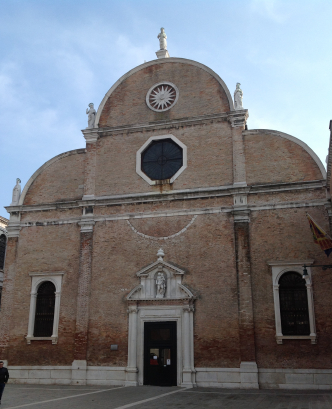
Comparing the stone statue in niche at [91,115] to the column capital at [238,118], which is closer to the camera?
the column capital at [238,118]

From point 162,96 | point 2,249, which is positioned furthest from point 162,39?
point 2,249

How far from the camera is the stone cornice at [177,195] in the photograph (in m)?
17.6

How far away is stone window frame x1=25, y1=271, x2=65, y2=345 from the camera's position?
60.2 feet

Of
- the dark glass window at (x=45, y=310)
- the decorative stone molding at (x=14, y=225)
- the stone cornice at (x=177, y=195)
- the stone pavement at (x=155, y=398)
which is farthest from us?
the decorative stone molding at (x=14, y=225)

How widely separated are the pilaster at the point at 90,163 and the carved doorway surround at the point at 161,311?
4.44 metres

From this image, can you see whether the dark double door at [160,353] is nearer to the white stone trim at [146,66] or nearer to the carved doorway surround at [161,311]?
the carved doorway surround at [161,311]

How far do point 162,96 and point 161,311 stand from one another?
9656mm

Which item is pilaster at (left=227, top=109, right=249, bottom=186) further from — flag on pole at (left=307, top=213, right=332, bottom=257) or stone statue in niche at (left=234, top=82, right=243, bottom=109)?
flag on pole at (left=307, top=213, right=332, bottom=257)

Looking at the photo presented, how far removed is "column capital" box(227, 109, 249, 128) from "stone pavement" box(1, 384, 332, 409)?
34.1 feet

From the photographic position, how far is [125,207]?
63.4ft

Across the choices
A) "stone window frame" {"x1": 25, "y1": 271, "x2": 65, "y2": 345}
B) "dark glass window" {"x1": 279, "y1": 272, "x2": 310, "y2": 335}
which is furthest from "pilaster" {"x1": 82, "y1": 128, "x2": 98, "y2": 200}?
"dark glass window" {"x1": 279, "y1": 272, "x2": 310, "y2": 335}

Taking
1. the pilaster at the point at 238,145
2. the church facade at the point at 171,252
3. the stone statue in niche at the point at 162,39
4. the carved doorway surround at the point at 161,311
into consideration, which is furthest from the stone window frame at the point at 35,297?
the stone statue in niche at the point at 162,39

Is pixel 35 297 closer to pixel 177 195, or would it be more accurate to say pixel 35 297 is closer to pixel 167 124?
pixel 177 195

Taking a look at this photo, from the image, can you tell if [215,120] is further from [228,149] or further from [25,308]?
[25,308]
